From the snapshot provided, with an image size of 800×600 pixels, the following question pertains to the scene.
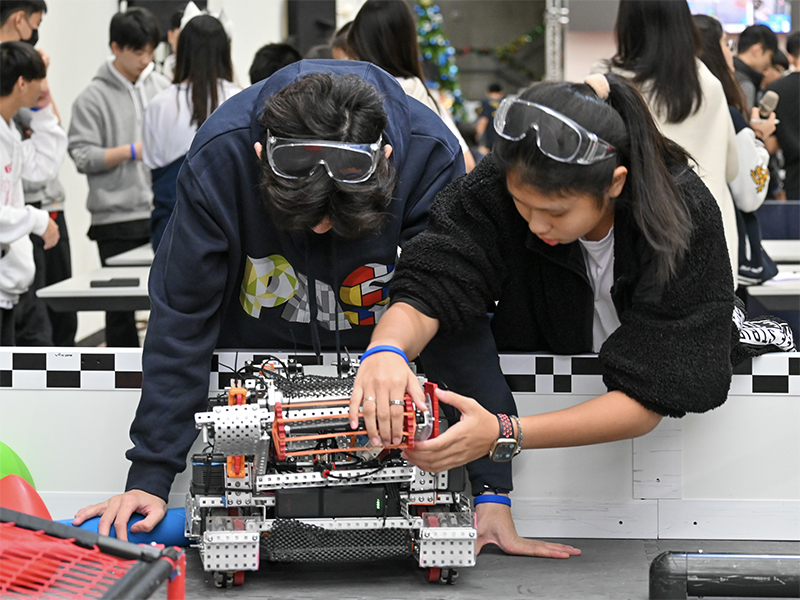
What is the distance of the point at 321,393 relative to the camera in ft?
4.27

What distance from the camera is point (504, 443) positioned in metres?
1.36

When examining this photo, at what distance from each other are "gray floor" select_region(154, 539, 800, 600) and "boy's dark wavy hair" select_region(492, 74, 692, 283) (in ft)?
1.64

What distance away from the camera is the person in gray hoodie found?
3.82 meters

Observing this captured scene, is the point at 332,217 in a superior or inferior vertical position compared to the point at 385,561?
superior

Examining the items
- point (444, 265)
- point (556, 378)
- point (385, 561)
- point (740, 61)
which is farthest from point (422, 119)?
point (740, 61)

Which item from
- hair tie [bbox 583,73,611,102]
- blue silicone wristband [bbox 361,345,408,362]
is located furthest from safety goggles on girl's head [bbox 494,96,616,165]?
blue silicone wristband [bbox 361,345,408,362]

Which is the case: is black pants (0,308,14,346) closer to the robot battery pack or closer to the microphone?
the robot battery pack

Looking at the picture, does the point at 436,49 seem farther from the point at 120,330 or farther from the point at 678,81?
the point at 678,81

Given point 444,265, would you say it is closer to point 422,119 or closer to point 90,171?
point 422,119

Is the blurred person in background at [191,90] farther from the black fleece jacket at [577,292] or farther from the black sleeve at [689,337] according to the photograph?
the black sleeve at [689,337]

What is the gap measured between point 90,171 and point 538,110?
9.70ft

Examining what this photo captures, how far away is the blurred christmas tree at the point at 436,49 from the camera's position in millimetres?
10445

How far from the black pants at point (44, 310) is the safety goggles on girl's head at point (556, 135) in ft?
8.23

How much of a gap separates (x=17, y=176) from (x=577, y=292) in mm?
2142
